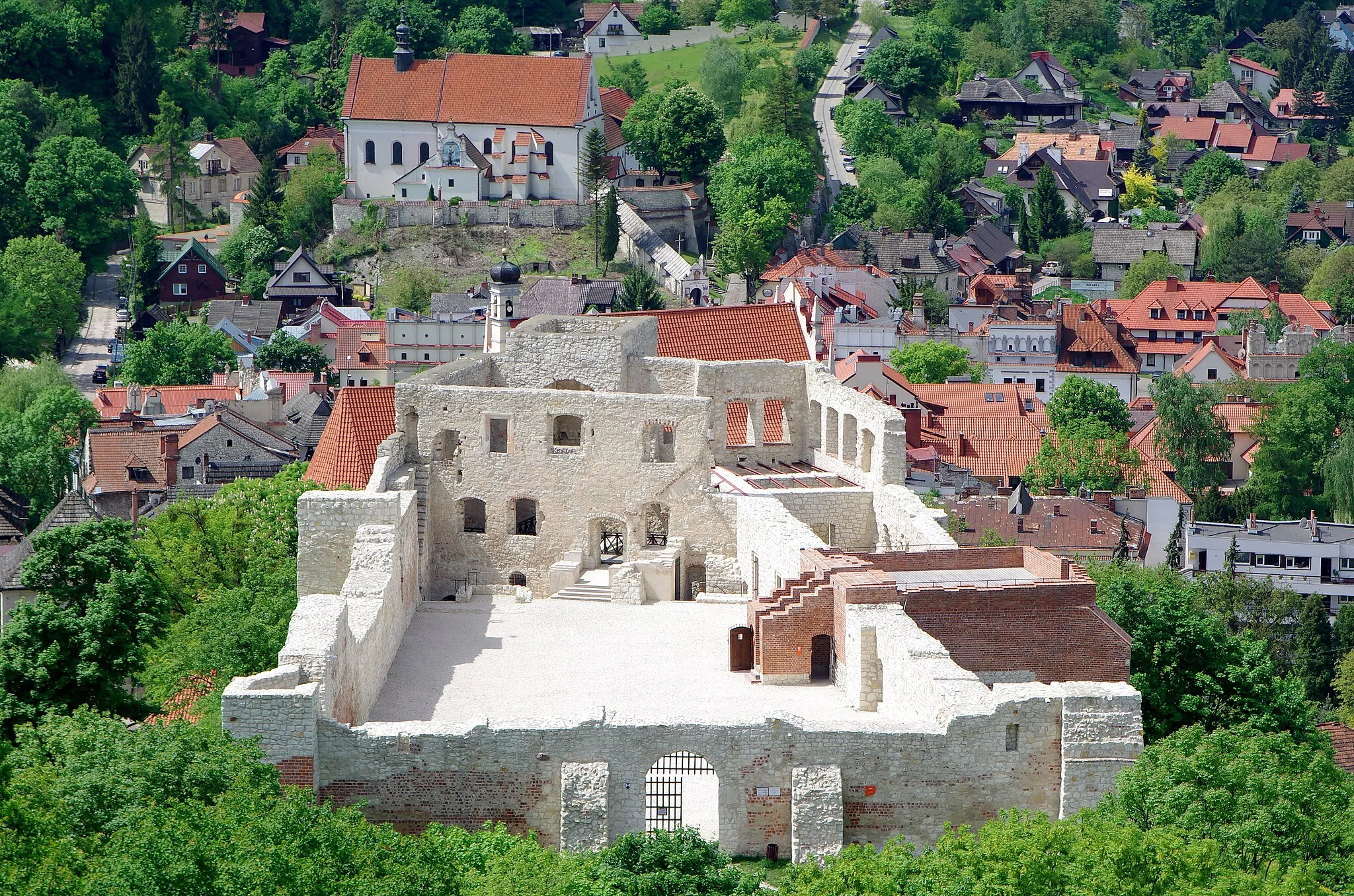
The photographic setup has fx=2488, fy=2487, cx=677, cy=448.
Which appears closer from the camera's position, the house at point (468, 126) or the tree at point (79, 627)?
the tree at point (79, 627)

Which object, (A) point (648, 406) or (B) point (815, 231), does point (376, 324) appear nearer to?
(B) point (815, 231)

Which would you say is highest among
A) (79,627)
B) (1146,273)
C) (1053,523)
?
(79,627)

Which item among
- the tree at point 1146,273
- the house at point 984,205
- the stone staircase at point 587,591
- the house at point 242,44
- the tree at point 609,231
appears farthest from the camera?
the house at point 984,205

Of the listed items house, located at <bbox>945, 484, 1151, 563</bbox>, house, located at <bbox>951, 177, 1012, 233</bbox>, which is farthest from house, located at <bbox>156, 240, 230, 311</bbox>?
house, located at <bbox>951, 177, 1012, 233</bbox>

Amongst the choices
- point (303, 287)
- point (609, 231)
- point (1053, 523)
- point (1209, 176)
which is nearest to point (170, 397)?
point (303, 287)

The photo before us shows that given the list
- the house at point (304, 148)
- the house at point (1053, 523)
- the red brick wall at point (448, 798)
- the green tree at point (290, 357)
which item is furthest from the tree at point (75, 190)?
the red brick wall at point (448, 798)

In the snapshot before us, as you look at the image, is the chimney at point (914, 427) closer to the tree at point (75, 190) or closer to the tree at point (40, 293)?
the tree at point (40, 293)

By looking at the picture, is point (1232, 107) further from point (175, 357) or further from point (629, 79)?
point (175, 357)
